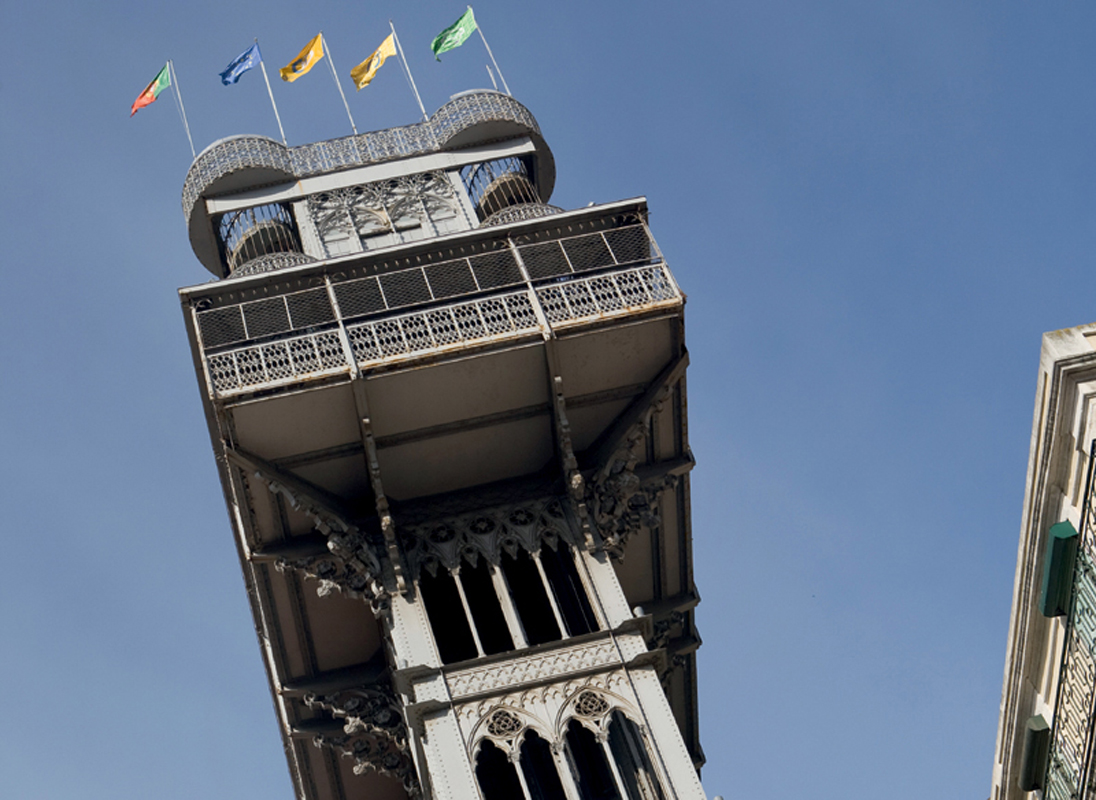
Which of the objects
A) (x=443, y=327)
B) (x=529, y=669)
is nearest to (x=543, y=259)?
(x=443, y=327)

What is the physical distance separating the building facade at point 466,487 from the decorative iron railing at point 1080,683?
180 inches

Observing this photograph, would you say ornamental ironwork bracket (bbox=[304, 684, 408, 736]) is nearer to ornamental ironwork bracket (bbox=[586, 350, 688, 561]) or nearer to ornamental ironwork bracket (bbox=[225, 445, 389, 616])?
ornamental ironwork bracket (bbox=[225, 445, 389, 616])

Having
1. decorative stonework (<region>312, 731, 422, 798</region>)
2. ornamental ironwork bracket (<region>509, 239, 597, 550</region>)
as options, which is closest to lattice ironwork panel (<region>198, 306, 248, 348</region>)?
ornamental ironwork bracket (<region>509, 239, 597, 550</region>)

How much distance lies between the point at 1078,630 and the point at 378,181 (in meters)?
15.2

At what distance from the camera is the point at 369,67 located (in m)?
31.8

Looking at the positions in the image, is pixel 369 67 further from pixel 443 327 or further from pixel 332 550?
pixel 332 550

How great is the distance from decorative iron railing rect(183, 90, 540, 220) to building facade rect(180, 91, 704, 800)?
2873 mm

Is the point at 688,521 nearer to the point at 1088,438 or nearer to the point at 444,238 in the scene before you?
the point at 444,238

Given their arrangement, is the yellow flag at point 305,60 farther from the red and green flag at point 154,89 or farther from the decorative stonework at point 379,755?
the decorative stonework at point 379,755

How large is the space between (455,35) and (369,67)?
204 centimetres

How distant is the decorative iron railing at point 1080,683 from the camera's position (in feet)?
53.8

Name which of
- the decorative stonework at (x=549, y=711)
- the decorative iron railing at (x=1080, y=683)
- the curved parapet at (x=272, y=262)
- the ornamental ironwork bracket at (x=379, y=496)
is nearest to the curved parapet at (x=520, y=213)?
the curved parapet at (x=272, y=262)

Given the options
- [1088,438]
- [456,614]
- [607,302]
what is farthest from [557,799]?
[1088,438]

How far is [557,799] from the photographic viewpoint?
21578mm
